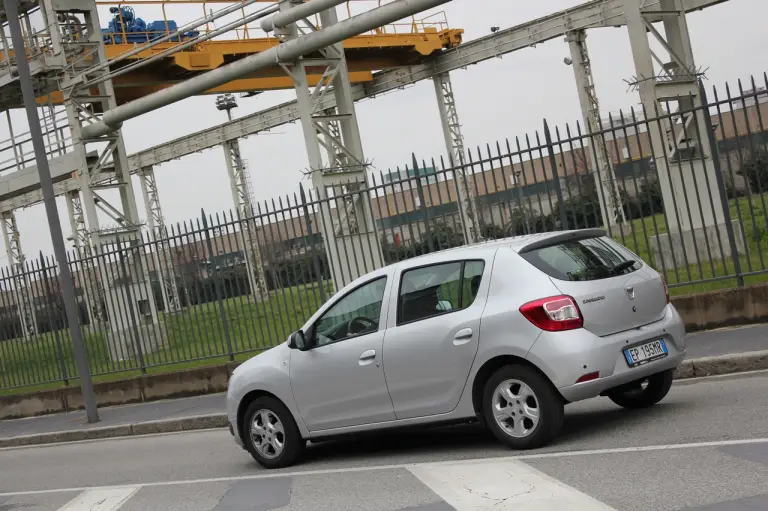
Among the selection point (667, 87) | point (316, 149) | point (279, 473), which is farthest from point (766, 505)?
point (316, 149)

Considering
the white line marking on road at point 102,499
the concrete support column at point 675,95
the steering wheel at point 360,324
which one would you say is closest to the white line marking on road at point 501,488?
the steering wheel at point 360,324

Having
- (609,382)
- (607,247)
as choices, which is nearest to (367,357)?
(609,382)

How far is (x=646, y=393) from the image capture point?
930 centimetres

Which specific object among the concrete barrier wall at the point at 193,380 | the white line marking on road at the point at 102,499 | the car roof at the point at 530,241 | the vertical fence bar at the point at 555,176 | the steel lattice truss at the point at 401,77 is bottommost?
the white line marking on road at the point at 102,499

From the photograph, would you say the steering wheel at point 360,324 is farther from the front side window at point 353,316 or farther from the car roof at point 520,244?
the car roof at point 520,244

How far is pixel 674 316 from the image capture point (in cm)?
872

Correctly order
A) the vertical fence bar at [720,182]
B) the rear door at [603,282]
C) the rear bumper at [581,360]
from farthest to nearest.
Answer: the vertical fence bar at [720,182]
the rear door at [603,282]
the rear bumper at [581,360]

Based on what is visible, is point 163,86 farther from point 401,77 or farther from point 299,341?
point 299,341

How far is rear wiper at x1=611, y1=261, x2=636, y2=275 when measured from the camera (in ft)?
27.6

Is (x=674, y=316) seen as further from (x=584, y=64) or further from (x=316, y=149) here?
(x=584, y=64)

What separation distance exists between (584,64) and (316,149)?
13.4 m

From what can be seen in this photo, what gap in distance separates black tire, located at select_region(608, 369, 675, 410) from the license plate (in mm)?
591

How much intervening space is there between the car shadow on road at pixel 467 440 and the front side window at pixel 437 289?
108 cm

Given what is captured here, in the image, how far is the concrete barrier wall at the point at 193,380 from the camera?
1227 cm
